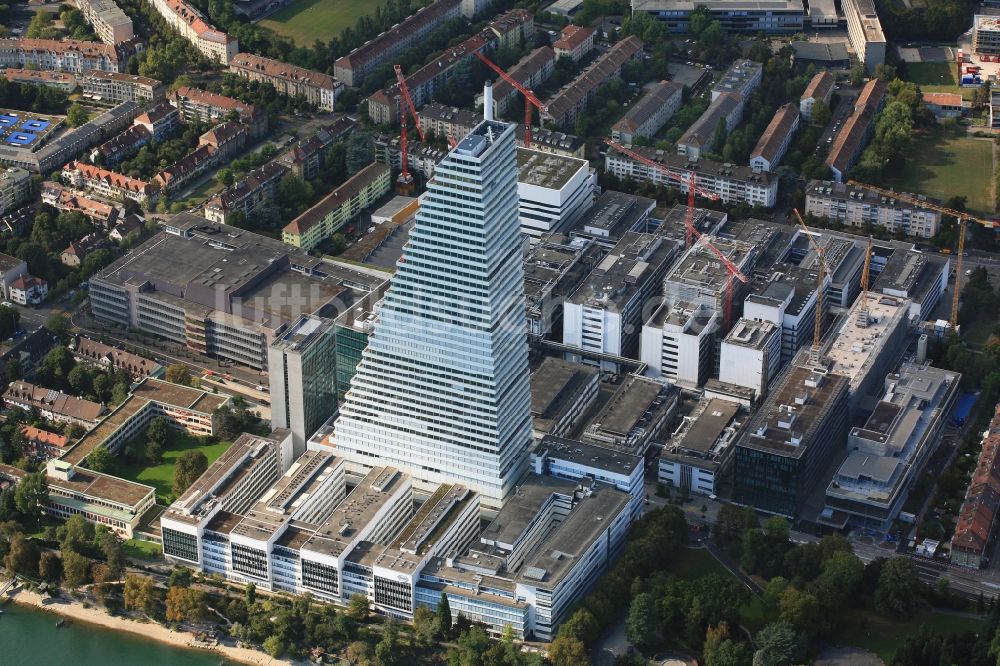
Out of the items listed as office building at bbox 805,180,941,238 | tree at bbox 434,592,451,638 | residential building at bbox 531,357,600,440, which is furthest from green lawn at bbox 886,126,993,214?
tree at bbox 434,592,451,638

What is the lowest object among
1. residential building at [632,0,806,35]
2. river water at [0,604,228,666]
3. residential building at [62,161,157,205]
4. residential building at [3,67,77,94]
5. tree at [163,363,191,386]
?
river water at [0,604,228,666]

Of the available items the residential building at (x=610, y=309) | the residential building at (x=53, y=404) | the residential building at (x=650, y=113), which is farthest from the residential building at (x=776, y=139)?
the residential building at (x=53, y=404)

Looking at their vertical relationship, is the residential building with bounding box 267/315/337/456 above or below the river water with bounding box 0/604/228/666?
above

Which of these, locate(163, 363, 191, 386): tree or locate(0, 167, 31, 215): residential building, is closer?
locate(163, 363, 191, 386): tree

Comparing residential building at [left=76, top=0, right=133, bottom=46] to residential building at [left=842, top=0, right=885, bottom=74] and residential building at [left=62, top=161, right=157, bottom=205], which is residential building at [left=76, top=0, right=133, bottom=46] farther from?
residential building at [left=842, top=0, right=885, bottom=74]

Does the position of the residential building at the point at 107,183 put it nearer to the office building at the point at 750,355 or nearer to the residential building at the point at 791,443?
the office building at the point at 750,355

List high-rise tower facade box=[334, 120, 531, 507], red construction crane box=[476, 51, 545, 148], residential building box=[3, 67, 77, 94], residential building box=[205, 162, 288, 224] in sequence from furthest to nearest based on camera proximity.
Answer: residential building box=[3, 67, 77, 94]
red construction crane box=[476, 51, 545, 148]
residential building box=[205, 162, 288, 224]
high-rise tower facade box=[334, 120, 531, 507]

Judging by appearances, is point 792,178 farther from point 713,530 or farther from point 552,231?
point 713,530

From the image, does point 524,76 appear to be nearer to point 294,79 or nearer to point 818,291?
point 294,79
